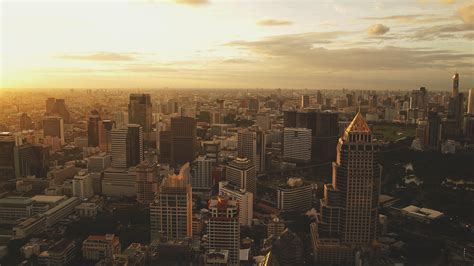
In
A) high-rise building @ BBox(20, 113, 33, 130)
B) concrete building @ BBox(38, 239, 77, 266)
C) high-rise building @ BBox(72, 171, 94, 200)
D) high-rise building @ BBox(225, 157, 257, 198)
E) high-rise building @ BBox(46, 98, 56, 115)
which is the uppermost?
high-rise building @ BBox(46, 98, 56, 115)

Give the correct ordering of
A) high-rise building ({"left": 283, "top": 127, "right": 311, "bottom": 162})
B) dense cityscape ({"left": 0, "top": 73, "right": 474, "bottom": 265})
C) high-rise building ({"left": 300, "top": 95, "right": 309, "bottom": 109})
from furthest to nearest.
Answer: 1. high-rise building ({"left": 300, "top": 95, "right": 309, "bottom": 109})
2. high-rise building ({"left": 283, "top": 127, "right": 311, "bottom": 162})
3. dense cityscape ({"left": 0, "top": 73, "right": 474, "bottom": 265})

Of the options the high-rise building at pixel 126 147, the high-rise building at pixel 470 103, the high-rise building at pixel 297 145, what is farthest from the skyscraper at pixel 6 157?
the high-rise building at pixel 470 103

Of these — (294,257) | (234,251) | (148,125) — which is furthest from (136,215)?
(148,125)

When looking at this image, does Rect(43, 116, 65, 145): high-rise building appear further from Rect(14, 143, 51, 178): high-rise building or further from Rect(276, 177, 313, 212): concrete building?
Rect(276, 177, 313, 212): concrete building

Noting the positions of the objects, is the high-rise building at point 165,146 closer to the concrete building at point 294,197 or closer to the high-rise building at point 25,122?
the high-rise building at point 25,122

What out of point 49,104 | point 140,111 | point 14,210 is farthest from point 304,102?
point 14,210

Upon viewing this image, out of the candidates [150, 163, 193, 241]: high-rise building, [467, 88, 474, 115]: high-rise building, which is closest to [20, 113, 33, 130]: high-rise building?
[150, 163, 193, 241]: high-rise building

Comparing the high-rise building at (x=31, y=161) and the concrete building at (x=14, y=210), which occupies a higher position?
the high-rise building at (x=31, y=161)

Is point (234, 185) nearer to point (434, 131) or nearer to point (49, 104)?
point (49, 104)
